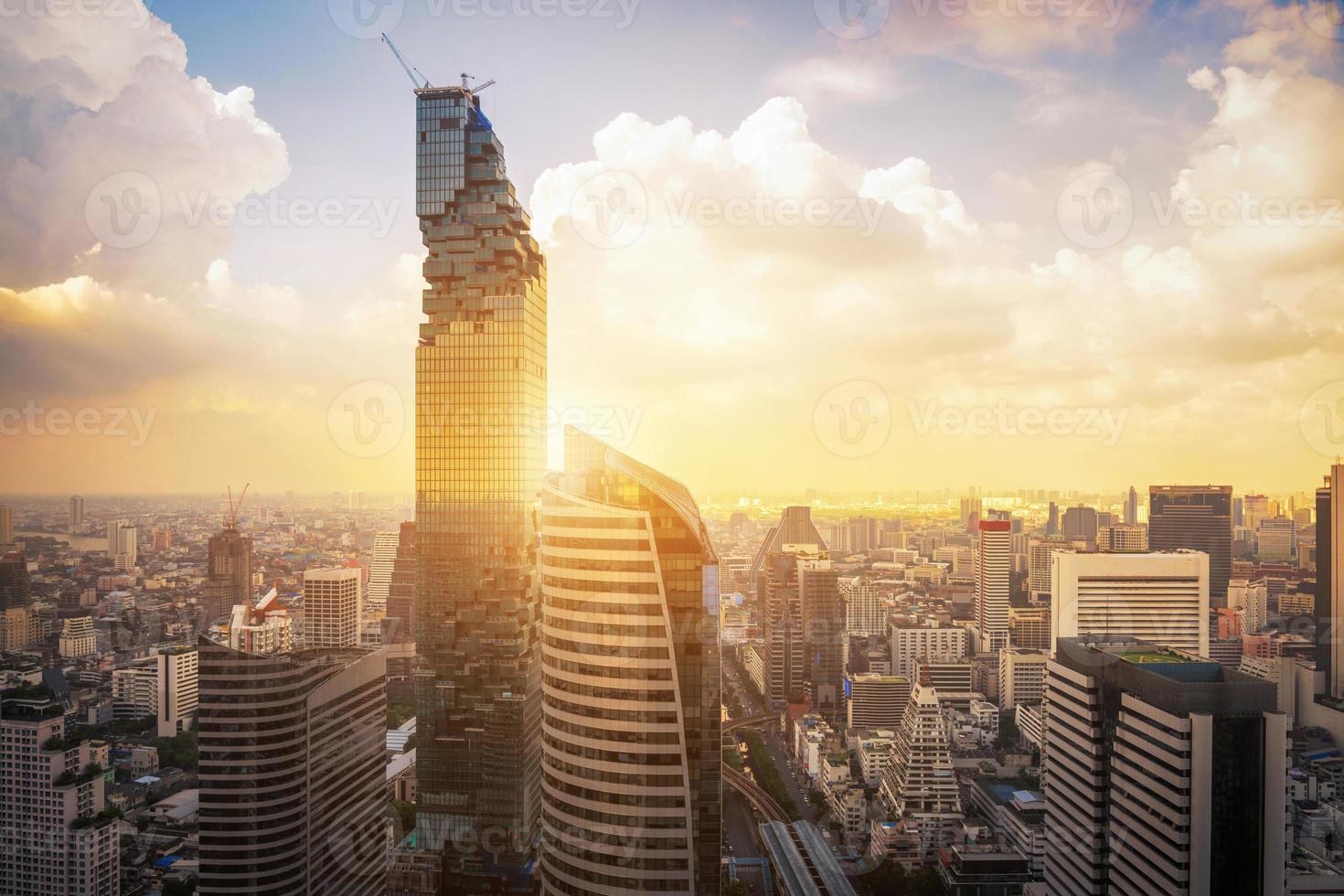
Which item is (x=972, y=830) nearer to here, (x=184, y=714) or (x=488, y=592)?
(x=488, y=592)

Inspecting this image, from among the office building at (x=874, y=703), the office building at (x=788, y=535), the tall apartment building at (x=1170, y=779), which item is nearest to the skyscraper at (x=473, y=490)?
the tall apartment building at (x=1170, y=779)

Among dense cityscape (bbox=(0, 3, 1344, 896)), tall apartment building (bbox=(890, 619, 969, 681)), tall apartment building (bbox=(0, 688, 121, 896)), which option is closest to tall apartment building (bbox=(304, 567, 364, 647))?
dense cityscape (bbox=(0, 3, 1344, 896))

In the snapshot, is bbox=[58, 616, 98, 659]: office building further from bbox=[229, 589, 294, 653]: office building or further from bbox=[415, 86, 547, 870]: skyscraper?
bbox=[415, 86, 547, 870]: skyscraper

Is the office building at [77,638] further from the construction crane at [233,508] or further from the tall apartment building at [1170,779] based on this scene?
the tall apartment building at [1170,779]

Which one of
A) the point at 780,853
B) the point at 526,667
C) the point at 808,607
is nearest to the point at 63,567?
the point at 526,667

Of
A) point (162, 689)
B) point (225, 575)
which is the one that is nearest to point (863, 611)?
point (225, 575)

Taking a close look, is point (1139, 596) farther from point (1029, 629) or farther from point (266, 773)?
point (266, 773)
